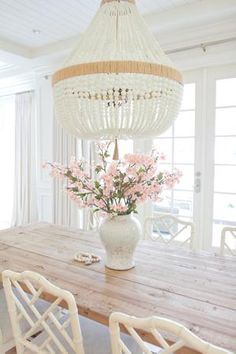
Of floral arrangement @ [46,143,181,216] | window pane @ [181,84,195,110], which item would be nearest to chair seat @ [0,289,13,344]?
floral arrangement @ [46,143,181,216]

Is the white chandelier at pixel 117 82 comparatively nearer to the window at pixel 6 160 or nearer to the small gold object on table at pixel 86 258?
the small gold object on table at pixel 86 258

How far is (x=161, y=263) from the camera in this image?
67.6 inches

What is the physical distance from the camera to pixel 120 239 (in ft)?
5.18

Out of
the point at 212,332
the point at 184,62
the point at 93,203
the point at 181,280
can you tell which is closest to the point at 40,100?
the point at 184,62

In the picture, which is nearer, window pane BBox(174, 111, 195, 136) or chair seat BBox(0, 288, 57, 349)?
chair seat BBox(0, 288, 57, 349)

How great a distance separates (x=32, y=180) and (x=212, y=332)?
3.99 m

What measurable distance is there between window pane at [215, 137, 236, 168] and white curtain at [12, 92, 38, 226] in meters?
2.73

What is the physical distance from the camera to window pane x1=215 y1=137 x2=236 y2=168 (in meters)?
2.95

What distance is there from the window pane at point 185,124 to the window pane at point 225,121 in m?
0.25

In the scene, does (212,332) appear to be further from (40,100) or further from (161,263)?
(40,100)

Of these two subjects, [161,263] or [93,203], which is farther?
[161,263]

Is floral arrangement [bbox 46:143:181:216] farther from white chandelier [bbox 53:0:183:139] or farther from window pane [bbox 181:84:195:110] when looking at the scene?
window pane [bbox 181:84:195:110]

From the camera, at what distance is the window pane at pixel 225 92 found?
2.93 metres

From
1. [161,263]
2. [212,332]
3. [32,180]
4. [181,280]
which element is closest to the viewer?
[212,332]
